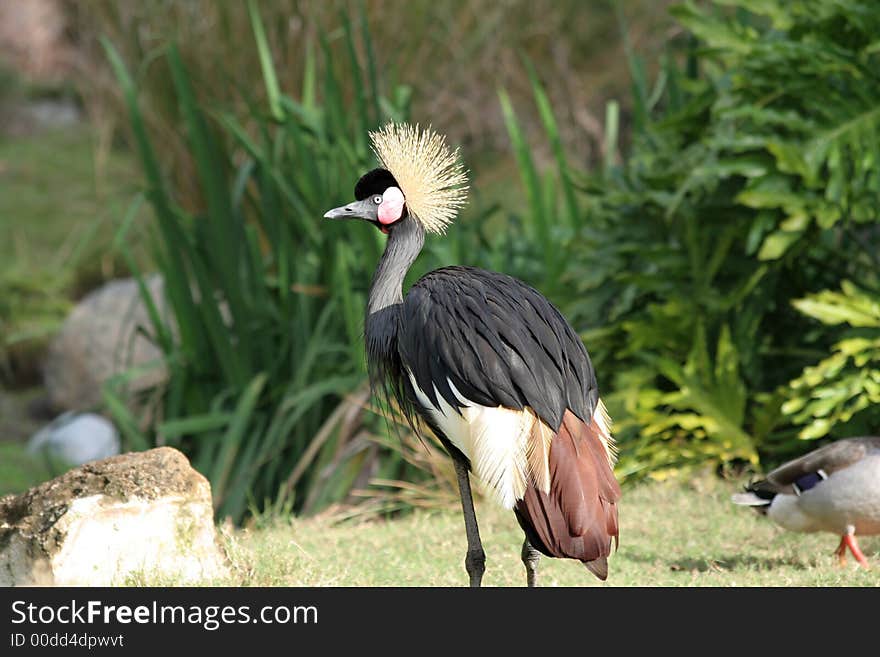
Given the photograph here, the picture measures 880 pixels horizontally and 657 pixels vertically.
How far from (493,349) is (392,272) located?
462 mm

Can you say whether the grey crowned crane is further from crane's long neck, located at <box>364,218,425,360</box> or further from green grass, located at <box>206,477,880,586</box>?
green grass, located at <box>206,477,880,586</box>

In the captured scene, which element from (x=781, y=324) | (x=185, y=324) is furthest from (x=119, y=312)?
(x=781, y=324)

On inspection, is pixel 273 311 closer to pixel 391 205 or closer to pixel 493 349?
pixel 391 205

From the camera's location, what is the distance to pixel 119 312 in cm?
873

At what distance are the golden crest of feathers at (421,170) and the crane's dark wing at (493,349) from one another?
0.23 meters

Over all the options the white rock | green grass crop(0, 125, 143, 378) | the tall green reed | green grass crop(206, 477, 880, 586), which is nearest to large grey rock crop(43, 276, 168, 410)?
green grass crop(0, 125, 143, 378)

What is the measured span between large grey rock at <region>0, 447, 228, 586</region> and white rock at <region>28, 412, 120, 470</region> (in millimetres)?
3517

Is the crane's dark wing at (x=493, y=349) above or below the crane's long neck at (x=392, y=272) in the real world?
below

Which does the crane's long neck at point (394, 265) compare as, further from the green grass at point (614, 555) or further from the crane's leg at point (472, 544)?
the green grass at point (614, 555)

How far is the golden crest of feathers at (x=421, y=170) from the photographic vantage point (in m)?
3.37

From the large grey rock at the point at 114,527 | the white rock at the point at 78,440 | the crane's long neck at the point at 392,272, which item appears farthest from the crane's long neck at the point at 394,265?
the white rock at the point at 78,440

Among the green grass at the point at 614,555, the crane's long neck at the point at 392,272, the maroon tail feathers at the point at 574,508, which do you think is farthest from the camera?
the green grass at the point at 614,555

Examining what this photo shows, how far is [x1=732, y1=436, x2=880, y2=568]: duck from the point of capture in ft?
12.7

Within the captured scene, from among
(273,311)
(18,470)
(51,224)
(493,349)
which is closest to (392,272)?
(493,349)
